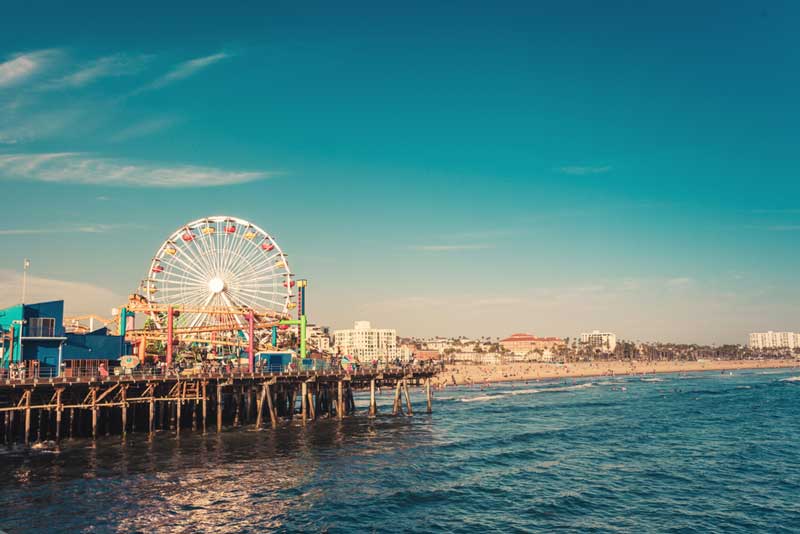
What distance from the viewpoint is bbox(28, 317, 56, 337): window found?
51312 mm

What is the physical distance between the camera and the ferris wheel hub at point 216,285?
74938mm

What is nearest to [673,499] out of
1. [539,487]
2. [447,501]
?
[539,487]

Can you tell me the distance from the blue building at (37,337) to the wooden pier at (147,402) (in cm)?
354

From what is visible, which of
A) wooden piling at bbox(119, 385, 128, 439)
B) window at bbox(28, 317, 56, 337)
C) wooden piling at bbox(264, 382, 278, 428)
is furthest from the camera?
wooden piling at bbox(264, 382, 278, 428)

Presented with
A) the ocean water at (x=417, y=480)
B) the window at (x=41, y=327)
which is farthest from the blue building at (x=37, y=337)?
the ocean water at (x=417, y=480)

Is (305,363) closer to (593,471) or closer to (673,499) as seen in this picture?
(593,471)

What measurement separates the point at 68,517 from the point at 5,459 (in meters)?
16.2

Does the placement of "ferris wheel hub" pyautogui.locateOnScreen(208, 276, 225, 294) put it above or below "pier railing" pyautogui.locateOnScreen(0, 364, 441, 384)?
above

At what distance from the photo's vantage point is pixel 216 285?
246 feet

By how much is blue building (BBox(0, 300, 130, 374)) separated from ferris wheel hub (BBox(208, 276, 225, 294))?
69.6ft

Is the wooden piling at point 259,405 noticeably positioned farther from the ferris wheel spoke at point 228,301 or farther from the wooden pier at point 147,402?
the ferris wheel spoke at point 228,301

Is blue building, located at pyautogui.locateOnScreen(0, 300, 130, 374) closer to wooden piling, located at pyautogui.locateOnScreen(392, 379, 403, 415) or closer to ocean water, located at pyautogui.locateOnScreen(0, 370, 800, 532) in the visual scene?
ocean water, located at pyautogui.locateOnScreen(0, 370, 800, 532)

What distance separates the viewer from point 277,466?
39812mm

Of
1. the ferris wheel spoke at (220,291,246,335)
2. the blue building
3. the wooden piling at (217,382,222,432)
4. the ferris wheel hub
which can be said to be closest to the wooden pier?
the wooden piling at (217,382,222,432)
